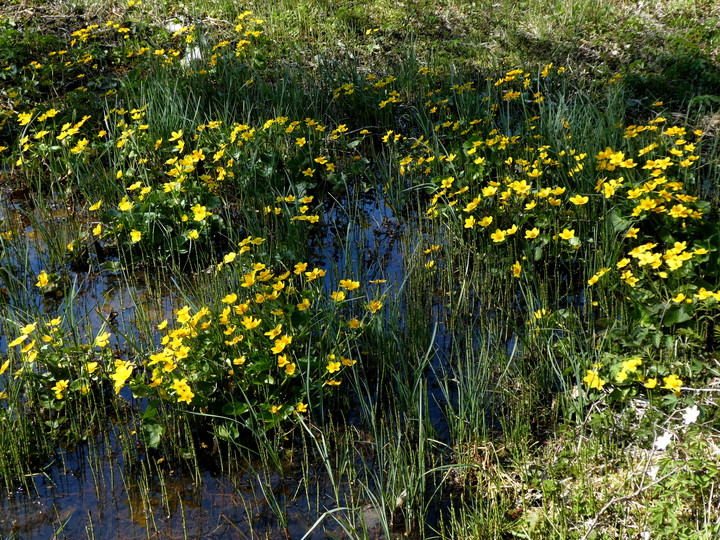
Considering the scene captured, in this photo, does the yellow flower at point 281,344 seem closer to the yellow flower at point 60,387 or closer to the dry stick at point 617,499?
the yellow flower at point 60,387

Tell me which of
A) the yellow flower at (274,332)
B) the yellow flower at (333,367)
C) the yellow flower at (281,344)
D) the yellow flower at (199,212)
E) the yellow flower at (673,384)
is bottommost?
the yellow flower at (333,367)

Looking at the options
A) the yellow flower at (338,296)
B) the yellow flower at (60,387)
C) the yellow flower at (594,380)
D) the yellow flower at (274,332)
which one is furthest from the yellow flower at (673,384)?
the yellow flower at (60,387)

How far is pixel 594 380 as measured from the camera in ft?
8.73

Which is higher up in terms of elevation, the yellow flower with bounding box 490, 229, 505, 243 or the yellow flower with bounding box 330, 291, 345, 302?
the yellow flower with bounding box 490, 229, 505, 243

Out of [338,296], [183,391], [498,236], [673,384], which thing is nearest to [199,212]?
[338,296]

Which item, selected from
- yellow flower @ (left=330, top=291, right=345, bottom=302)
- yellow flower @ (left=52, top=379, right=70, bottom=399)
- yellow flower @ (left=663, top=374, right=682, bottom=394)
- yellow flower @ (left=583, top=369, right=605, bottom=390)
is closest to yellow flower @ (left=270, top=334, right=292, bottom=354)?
yellow flower @ (left=330, top=291, right=345, bottom=302)

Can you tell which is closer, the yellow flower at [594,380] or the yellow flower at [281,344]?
the yellow flower at [594,380]

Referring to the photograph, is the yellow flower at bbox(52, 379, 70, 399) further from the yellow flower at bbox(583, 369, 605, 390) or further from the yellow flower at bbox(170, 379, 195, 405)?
the yellow flower at bbox(583, 369, 605, 390)

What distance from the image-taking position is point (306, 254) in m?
4.13

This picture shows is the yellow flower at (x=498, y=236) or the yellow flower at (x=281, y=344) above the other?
the yellow flower at (x=498, y=236)

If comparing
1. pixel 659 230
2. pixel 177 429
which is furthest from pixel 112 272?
pixel 659 230

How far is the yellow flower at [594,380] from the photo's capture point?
2.64 metres

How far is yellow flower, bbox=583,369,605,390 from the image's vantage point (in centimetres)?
264

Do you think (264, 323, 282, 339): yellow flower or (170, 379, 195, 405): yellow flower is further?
(264, 323, 282, 339): yellow flower
